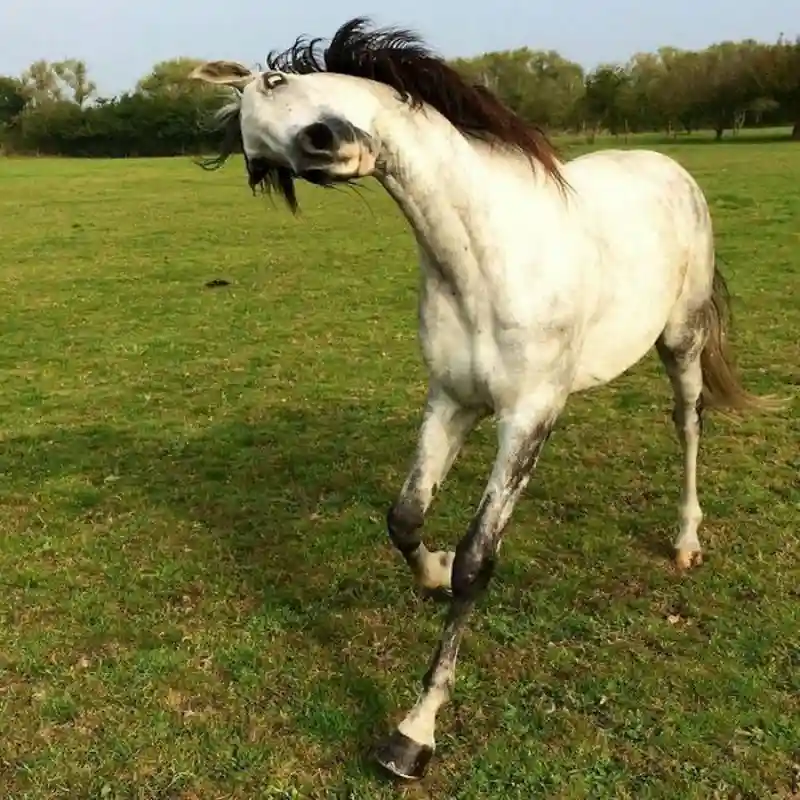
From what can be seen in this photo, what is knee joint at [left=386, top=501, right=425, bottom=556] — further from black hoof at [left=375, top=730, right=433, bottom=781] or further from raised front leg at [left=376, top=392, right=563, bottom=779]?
black hoof at [left=375, top=730, right=433, bottom=781]

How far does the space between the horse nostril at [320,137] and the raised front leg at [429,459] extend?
101 cm

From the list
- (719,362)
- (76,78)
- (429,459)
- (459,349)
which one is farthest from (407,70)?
(76,78)

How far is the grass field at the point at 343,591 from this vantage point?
3.27 m

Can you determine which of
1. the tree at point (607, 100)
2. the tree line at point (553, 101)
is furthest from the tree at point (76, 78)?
the tree at point (607, 100)

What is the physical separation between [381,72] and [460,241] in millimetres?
570

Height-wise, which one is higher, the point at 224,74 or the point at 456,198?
the point at 224,74

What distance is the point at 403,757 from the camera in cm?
311

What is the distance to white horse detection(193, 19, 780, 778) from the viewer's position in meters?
2.83

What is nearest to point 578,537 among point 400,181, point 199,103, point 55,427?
point 400,181

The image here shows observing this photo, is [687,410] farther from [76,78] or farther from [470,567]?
[76,78]

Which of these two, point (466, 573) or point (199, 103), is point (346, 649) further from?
point (199, 103)

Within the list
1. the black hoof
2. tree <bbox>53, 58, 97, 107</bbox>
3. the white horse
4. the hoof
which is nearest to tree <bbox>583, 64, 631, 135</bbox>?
the hoof

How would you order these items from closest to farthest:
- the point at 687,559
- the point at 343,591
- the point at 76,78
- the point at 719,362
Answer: the point at 343,591 < the point at 687,559 < the point at 719,362 < the point at 76,78

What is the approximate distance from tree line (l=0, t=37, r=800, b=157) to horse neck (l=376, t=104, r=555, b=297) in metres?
0.33
